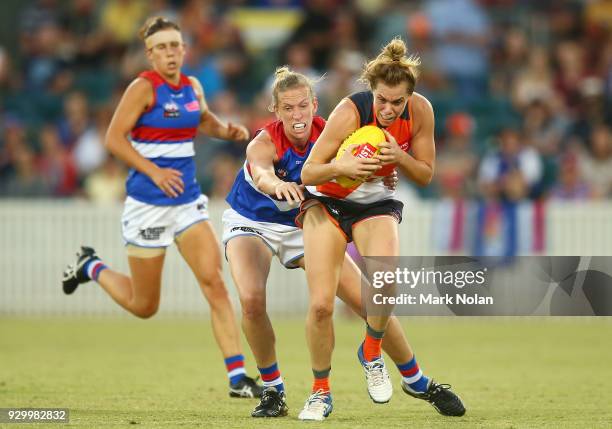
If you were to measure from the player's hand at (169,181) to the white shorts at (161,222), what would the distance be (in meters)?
0.14

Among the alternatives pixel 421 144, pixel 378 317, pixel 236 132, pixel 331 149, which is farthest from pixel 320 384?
pixel 236 132

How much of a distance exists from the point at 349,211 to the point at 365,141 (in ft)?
1.92

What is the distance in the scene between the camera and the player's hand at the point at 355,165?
7.39 metres

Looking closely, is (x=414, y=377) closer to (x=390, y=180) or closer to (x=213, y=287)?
(x=390, y=180)

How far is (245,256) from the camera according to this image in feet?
27.5

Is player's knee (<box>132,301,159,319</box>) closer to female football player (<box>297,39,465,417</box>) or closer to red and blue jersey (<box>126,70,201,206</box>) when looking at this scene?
red and blue jersey (<box>126,70,201,206</box>)

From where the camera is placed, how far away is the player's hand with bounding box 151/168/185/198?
9.29 meters

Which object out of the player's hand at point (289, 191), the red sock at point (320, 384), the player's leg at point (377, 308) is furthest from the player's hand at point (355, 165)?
the red sock at point (320, 384)

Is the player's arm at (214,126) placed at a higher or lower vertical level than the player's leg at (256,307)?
higher

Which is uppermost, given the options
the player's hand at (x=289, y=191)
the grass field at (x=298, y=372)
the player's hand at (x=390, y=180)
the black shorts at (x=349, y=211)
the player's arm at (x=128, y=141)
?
the player's arm at (x=128, y=141)

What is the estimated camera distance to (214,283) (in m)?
9.30

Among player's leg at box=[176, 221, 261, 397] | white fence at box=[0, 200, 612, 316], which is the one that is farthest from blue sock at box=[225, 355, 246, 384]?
white fence at box=[0, 200, 612, 316]

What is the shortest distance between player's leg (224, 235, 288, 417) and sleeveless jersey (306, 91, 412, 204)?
0.69 meters

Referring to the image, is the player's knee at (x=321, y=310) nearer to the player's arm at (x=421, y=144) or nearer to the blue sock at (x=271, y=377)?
the blue sock at (x=271, y=377)
